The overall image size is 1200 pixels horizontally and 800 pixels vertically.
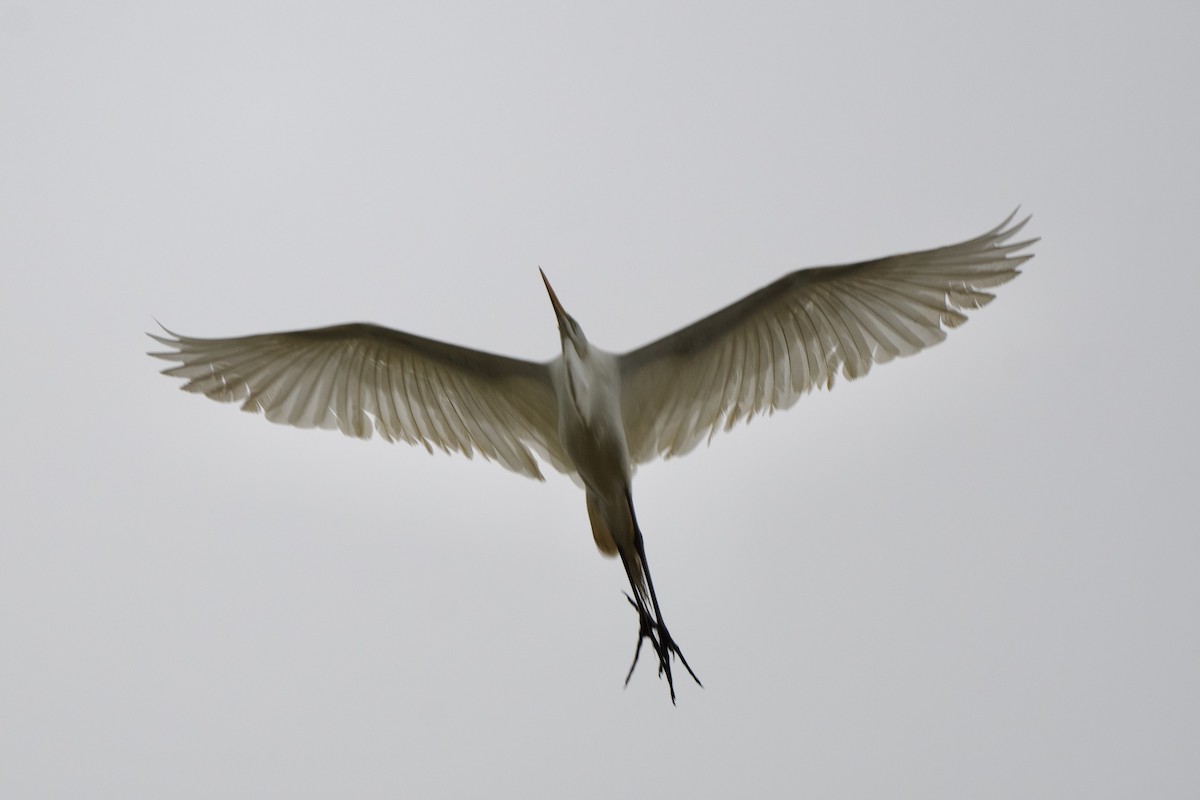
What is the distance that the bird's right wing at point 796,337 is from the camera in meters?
4.50

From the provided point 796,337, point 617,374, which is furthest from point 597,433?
point 796,337

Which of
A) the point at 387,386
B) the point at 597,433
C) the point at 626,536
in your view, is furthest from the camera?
the point at 387,386

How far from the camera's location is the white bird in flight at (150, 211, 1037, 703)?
178 inches

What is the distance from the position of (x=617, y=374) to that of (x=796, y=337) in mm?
662

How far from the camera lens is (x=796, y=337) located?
4.74m

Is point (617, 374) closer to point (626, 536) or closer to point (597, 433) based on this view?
point (597, 433)

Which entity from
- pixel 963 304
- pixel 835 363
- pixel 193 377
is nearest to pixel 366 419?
pixel 193 377

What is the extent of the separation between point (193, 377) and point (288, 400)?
0.34 meters

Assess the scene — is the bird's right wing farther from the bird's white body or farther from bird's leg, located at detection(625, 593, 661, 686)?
bird's leg, located at detection(625, 593, 661, 686)

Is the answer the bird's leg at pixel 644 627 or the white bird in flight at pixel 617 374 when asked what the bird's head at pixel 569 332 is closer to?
the white bird in flight at pixel 617 374

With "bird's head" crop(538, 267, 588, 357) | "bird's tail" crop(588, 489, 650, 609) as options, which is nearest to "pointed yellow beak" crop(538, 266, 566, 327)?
"bird's head" crop(538, 267, 588, 357)

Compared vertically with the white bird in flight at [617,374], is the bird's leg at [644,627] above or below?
below

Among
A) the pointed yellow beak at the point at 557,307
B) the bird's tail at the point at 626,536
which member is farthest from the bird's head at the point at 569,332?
the bird's tail at the point at 626,536

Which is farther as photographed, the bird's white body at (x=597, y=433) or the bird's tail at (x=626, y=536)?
the bird's tail at (x=626, y=536)
